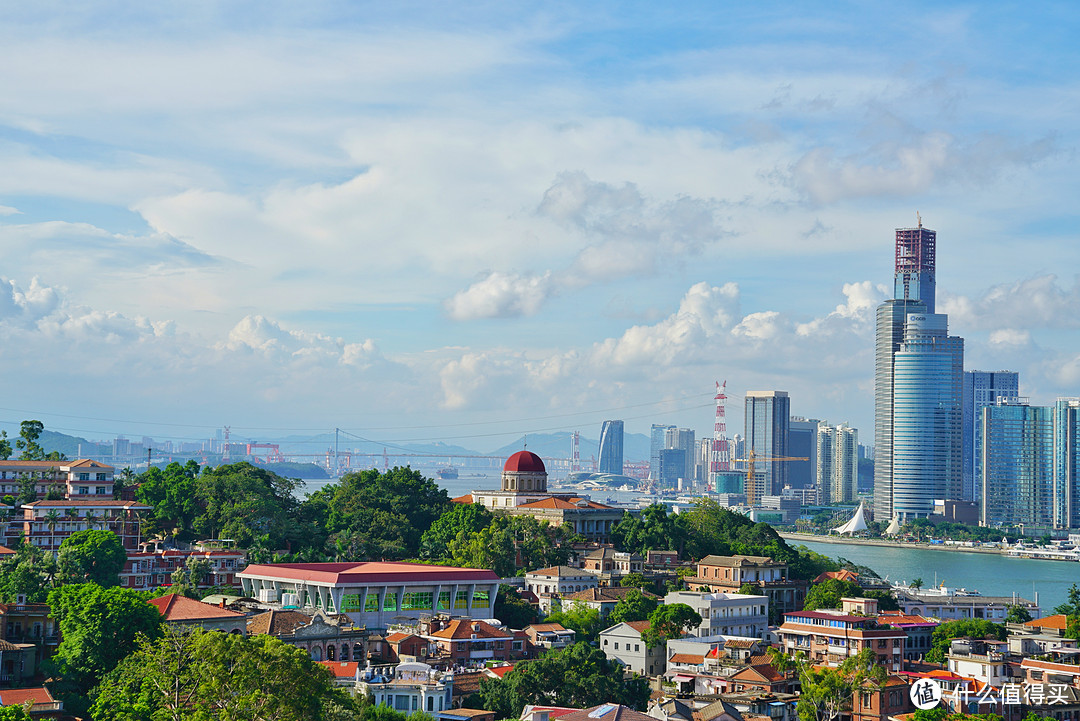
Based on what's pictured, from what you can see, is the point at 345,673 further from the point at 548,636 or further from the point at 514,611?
the point at 514,611

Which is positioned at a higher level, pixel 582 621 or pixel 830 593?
pixel 830 593

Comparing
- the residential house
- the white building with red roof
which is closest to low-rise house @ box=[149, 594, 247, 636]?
the white building with red roof

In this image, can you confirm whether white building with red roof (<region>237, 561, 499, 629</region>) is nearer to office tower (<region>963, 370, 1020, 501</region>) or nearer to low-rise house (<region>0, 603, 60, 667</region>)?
low-rise house (<region>0, 603, 60, 667</region>)

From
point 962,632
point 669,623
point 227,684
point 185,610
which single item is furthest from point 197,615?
point 962,632

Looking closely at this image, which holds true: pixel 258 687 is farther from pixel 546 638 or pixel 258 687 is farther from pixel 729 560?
pixel 729 560

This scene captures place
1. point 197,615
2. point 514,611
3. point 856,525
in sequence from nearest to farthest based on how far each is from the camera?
point 197,615
point 514,611
point 856,525

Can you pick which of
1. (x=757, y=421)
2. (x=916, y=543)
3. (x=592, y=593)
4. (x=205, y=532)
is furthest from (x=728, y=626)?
(x=757, y=421)

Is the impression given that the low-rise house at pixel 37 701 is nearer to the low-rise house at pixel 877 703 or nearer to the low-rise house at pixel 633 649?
the low-rise house at pixel 633 649
